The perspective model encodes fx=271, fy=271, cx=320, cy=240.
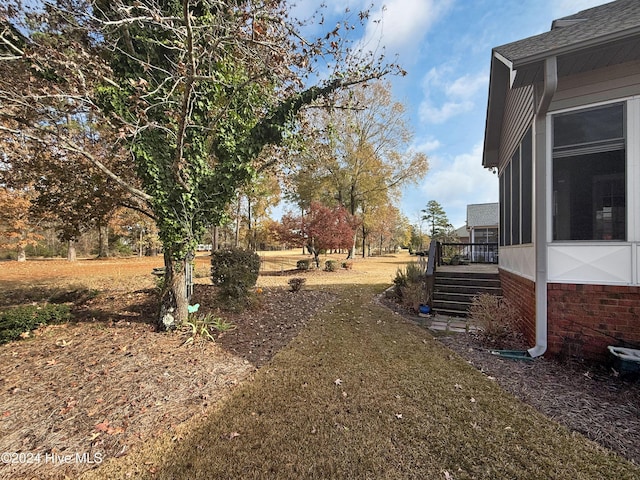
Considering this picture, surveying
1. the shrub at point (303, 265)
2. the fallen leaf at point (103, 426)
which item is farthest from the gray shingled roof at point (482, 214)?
the fallen leaf at point (103, 426)

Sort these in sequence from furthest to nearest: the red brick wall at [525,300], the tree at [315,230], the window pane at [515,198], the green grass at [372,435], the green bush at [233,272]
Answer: the tree at [315,230]
the green bush at [233,272]
the window pane at [515,198]
the red brick wall at [525,300]
the green grass at [372,435]

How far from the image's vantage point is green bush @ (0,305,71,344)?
15.4 feet

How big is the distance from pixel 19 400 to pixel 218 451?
2.60 m

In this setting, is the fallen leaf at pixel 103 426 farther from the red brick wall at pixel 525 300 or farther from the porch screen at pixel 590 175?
the porch screen at pixel 590 175

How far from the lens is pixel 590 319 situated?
4.04 metres

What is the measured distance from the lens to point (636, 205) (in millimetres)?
3789

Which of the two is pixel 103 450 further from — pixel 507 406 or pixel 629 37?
pixel 629 37

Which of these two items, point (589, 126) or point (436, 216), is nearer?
point (589, 126)

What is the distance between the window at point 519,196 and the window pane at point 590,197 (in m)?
0.57

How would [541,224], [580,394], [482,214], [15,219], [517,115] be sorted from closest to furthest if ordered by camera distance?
[580,394] < [541,224] < [517,115] < [15,219] < [482,214]

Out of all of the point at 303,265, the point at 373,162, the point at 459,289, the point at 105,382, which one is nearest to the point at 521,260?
the point at 459,289

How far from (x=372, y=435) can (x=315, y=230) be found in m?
15.1

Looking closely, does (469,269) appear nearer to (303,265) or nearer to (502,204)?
(502,204)

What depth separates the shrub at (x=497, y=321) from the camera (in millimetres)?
5020
